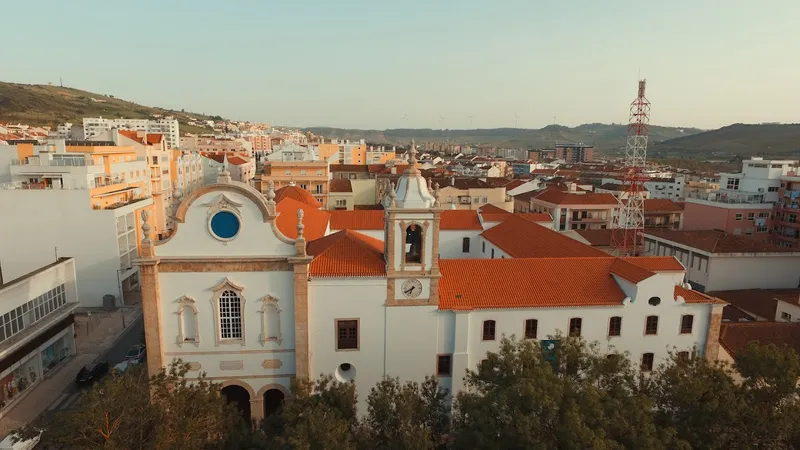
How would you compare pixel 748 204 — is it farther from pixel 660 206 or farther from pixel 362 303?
pixel 362 303

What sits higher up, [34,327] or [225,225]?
[225,225]

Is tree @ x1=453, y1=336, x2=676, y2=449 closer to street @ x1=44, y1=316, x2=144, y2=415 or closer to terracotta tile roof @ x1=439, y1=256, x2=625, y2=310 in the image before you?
terracotta tile roof @ x1=439, y1=256, x2=625, y2=310

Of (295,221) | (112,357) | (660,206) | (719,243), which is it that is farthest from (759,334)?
(660,206)

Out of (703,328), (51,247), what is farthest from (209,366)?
(51,247)

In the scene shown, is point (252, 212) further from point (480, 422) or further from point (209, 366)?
point (480, 422)

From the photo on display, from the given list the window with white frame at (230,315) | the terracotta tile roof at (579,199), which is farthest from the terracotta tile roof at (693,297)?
the terracotta tile roof at (579,199)

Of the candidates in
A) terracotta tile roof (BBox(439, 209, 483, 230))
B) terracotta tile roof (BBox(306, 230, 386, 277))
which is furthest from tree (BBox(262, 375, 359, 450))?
terracotta tile roof (BBox(439, 209, 483, 230))
